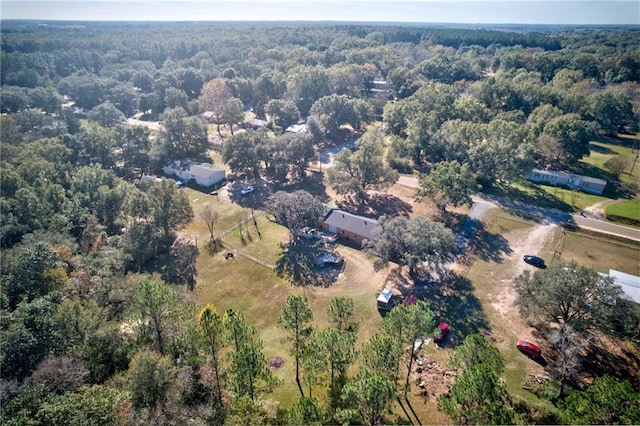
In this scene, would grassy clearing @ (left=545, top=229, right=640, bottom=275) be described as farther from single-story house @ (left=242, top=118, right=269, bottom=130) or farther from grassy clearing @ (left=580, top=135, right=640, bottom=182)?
single-story house @ (left=242, top=118, right=269, bottom=130)

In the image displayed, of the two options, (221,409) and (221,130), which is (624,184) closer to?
(221,409)

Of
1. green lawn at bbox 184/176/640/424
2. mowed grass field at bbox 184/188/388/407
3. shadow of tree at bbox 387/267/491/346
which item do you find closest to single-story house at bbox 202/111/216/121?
green lawn at bbox 184/176/640/424

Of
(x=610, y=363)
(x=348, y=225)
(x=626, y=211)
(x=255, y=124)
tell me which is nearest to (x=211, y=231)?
(x=348, y=225)

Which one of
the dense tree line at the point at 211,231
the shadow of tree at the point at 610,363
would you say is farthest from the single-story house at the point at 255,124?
the shadow of tree at the point at 610,363

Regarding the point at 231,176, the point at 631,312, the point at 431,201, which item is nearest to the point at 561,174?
the point at 431,201

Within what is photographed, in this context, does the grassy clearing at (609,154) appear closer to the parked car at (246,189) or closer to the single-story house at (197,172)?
the parked car at (246,189)

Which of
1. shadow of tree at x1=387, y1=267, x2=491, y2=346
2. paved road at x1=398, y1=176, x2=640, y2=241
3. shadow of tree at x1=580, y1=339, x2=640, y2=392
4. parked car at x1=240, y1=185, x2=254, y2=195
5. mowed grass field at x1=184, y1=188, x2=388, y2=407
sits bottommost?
mowed grass field at x1=184, y1=188, x2=388, y2=407

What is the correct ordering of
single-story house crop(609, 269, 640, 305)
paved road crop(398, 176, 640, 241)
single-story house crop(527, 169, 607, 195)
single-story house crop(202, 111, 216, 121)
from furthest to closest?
single-story house crop(202, 111, 216, 121)
single-story house crop(527, 169, 607, 195)
paved road crop(398, 176, 640, 241)
single-story house crop(609, 269, 640, 305)

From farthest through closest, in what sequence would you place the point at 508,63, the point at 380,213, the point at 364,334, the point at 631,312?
the point at 508,63
the point at 380,213
the point at 364,334
the point at 631,312
